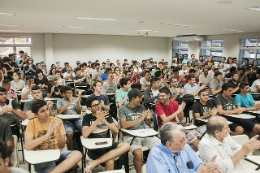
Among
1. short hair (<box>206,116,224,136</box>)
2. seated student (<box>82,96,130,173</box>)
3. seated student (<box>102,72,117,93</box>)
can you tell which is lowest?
seated student (<box>82,96,130,173</box>)

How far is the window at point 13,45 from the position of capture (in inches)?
488

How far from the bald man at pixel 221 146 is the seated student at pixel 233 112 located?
166 cm

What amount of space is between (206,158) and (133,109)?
1.41 meters

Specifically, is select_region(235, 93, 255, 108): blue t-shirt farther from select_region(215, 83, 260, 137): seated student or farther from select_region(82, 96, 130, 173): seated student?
select_region(82, 96, 130, 173): seated student

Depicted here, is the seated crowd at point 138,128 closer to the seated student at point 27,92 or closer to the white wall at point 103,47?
the seated student at point 27,92

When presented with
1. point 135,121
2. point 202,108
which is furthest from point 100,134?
point 202,108

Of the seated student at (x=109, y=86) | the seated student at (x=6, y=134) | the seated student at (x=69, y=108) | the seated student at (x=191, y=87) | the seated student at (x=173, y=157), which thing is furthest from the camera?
the seated student at (x=109, y=86)

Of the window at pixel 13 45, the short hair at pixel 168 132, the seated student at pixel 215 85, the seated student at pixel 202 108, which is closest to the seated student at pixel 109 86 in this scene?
the seated student at pixel 202 108

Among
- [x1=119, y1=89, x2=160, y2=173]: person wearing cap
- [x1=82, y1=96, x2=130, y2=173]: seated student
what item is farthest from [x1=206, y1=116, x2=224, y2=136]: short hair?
[x1=82, y1=96, x2=130, y2=173]: seated student

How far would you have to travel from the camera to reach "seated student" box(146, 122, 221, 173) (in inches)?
68.7

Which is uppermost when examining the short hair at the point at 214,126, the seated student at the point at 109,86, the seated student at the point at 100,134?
the seated student at the point at 109,86

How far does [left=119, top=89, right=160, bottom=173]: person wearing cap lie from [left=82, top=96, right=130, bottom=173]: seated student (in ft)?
0.63

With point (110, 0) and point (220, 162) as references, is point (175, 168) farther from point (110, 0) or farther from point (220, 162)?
point (110, 0)

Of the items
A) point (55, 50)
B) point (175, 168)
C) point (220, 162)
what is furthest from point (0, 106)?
point (55, 50)
